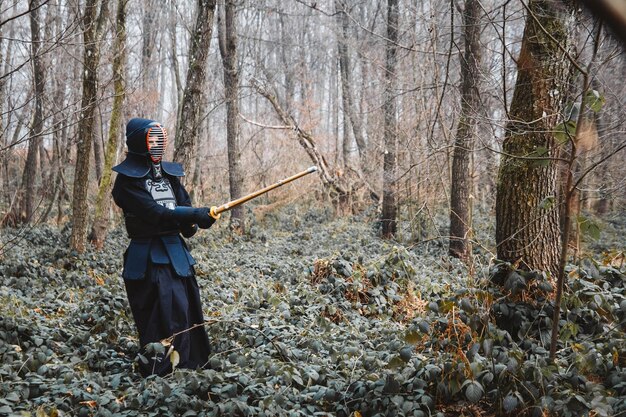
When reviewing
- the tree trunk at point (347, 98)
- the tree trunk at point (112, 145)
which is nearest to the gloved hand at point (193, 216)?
the tree trunk at point (112, 145)

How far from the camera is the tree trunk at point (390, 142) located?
44.9 ft

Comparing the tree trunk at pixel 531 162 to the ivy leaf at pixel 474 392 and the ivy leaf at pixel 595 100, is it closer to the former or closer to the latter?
the ivy leaf at pixel 595 100

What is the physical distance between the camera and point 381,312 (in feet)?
21.9

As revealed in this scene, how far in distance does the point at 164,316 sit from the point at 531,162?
3.27 meters

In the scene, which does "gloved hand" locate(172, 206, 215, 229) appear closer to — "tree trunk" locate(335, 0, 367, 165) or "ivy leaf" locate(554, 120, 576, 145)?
"ivy leaf" locate(554, 120, 576, 145)

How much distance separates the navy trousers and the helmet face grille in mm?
963

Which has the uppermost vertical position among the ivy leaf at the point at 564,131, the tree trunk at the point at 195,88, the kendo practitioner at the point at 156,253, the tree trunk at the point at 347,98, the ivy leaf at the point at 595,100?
the tree trunk at the point at 347,98

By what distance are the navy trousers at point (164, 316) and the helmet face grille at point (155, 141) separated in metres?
0.96

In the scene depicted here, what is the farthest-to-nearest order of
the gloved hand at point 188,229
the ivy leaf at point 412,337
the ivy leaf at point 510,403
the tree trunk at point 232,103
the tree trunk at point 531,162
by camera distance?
the tree trunk at point 232,103 < the gloved hand at point 188,229 < the tree trunk at point 531,162 < the ivy leaf at point 412,337 < the ivy leaf at point 510,403

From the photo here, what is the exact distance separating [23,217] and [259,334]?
11.9 m

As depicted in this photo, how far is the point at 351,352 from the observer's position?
14.6 ft

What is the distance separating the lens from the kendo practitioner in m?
4.88

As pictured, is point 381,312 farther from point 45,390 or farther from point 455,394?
point 45,390

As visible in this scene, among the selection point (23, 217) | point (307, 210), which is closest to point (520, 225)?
point (23, 217)
